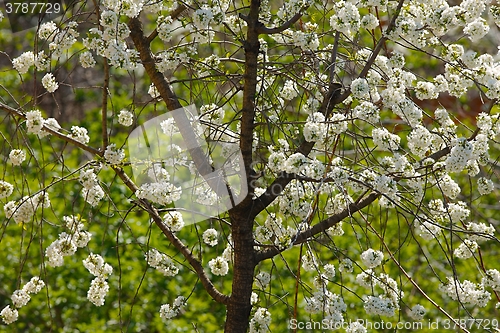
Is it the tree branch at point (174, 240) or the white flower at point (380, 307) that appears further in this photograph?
the tree branch at point (174, 240)

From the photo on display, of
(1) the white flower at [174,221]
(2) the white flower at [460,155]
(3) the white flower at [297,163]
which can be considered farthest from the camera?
(1) the white flower at [174,221]

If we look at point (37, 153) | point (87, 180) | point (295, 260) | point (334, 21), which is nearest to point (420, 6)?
point (334, 21)

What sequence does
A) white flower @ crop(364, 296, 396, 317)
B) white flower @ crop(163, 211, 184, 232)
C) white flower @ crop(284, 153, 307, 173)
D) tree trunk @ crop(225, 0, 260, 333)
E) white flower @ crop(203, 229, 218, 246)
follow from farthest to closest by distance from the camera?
white flower @ crop(203, 229, 218, 246), white flower @ crop(163, 211, 184, 232), tree trunk @ crop(225, 0, 260, 333), white flower @ crop(364, 296, 396, 317), white flower @ crop(284, 153, 307, 173)

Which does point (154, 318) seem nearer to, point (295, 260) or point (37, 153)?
point (295, 260)

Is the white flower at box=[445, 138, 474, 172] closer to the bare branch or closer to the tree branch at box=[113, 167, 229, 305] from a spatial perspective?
the bare branch

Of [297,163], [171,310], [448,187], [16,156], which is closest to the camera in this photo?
[297,163]

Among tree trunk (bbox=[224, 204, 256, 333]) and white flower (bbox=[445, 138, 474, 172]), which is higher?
white flower (bbox=[445, 138, 474, 172])

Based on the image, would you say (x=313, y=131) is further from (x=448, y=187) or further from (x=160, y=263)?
(x=160, y=263)

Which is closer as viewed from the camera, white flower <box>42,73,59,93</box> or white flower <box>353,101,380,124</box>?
white flower <box>353,101,380,124</box>

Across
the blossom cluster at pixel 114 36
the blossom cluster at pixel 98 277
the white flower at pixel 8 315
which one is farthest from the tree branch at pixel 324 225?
the white flower at pixel 8 315

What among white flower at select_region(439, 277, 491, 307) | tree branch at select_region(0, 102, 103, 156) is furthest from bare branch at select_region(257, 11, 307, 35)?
white flower at select_region(439, 277, 491, 307)

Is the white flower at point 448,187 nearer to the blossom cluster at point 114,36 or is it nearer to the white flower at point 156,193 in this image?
the white flower at point 156,193

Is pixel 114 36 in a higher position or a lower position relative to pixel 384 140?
higher

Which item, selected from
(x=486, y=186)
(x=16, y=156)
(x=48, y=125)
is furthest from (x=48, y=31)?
(x=486, y=186)
